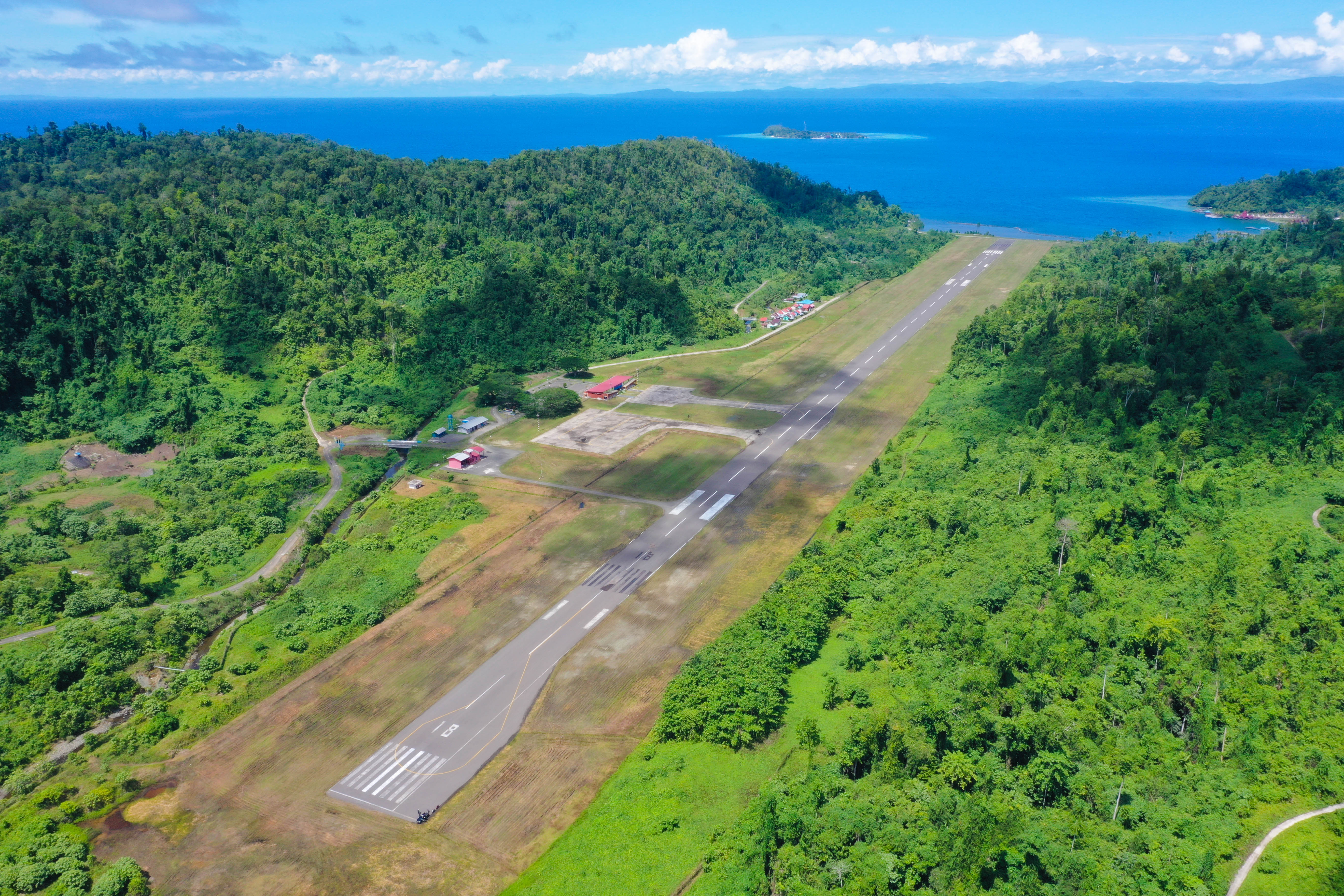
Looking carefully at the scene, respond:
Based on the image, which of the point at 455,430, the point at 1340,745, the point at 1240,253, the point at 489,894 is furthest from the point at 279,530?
the point at 1240,253

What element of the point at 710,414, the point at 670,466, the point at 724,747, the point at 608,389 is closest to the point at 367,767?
the point at 724,747

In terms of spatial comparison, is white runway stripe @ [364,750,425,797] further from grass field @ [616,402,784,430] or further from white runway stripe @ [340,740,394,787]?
grass field @ [616,402,784,430]

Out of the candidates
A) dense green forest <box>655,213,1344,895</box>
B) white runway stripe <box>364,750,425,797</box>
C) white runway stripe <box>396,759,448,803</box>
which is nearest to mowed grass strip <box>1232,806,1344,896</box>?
dense green forest <box>655,213,1344,895</box>

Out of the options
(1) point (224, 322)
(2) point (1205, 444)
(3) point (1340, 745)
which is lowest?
(3) point (1340, 745)

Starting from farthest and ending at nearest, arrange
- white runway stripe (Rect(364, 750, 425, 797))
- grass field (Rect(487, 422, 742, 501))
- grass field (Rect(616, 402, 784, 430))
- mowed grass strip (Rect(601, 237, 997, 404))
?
mowed grass strip (Rect(601, 237, 997, 404)) < grass field (Rect(616, 402, 784, 430)) < grass field (Rect(487, 422, 742, 501)) < white runway stripe (Rect(364, 750, 425, 797))

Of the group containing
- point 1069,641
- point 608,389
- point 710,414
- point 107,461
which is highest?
point 608,389

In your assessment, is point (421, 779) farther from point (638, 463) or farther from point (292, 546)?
point (638, 463)

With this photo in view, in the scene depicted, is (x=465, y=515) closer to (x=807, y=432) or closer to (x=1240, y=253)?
(x=807, y=432)
